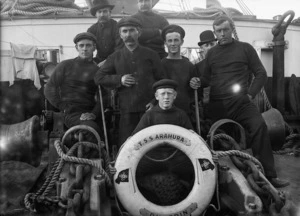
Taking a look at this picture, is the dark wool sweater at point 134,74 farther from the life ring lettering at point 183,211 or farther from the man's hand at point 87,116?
the life ring lettering at point 183,211

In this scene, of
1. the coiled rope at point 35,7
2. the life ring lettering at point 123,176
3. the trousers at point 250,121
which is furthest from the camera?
the coiled rope at point 35,7

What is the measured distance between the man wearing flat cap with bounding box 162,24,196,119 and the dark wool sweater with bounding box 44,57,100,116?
3.33 ft

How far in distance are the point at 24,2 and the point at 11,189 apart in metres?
6.44

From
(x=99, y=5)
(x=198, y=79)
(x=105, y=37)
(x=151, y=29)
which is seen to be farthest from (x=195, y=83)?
(x=99, y=5)

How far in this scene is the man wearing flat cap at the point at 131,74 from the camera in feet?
12.4

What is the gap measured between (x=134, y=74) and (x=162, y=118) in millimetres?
782

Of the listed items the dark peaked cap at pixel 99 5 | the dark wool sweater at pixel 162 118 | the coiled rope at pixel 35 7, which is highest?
the coiled rope at pixel 35 7

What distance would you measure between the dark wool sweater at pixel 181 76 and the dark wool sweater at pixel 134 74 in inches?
9.7

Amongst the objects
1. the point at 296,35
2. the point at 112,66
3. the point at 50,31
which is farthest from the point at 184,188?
the point at 296,35

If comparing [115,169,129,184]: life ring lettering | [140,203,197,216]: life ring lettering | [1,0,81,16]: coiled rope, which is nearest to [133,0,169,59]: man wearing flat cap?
[115,169,129,184]: life ring lettering

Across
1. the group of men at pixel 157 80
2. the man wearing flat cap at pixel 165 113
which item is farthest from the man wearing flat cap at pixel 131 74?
the man wearing flat cap at pixel 165 113

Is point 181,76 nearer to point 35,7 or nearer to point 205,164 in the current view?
point 205,164

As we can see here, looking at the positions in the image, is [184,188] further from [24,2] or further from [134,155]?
[24,2]

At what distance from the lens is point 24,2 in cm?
870
